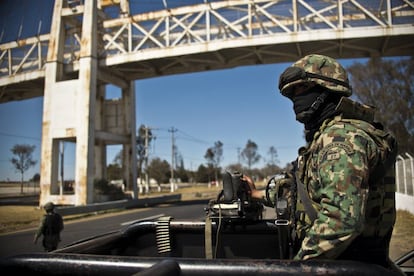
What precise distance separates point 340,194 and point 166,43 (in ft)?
59.0

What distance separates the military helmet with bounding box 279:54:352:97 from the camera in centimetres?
161

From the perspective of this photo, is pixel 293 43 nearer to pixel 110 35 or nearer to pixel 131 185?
pixel 110 35

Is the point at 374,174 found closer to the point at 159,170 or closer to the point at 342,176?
the point at 342,176

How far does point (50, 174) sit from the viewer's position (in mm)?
18797

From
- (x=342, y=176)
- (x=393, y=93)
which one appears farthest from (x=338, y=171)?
(x=393, y=93)

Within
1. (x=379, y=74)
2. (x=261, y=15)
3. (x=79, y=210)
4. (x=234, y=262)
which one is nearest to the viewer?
(x=234, y=262)

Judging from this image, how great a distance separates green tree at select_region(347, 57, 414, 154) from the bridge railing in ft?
18.9

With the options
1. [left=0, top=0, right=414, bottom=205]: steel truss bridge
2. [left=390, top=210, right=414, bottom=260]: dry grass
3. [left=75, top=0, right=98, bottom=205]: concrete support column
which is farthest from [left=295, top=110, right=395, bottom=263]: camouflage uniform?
[left=75, top=0, right=98, bottom=205]: concrete support column

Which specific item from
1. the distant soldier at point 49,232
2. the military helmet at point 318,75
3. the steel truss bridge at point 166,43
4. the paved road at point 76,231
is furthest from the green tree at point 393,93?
the military helmet at point 318,75

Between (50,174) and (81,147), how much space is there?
7.32 ft

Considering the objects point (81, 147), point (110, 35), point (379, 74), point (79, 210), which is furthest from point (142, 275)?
point (379, 74)

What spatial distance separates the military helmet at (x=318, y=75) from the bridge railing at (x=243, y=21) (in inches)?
620

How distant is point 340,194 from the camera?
53.4 inches

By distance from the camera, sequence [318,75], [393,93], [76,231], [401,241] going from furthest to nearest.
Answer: [393,93]
[76,231]
[401,241]
[318,75]
